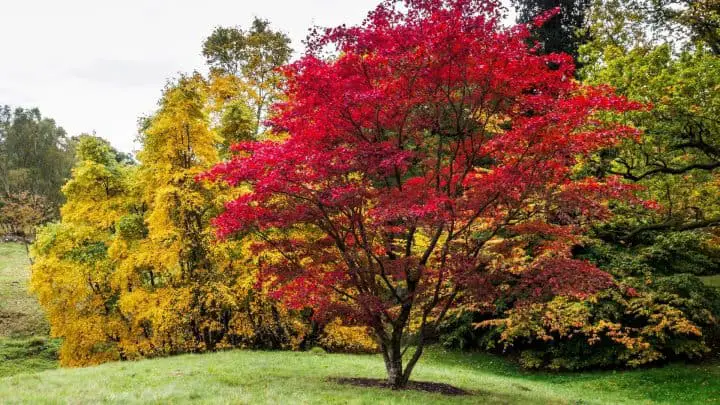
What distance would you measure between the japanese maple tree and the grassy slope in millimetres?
23433

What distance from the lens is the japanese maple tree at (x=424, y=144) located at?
1011 centimetres

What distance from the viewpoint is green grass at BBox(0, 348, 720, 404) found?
9539 millimetres

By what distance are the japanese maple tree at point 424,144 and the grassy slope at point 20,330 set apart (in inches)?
923

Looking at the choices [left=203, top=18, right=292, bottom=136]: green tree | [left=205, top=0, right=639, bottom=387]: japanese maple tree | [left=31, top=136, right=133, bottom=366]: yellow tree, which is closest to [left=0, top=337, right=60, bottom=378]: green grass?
[left=31, top=136, right=133, bottom=366]: yellow tree

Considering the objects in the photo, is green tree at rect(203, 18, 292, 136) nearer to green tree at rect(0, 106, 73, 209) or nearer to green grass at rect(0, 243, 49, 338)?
green grass at rect(0, 243, 49, 338)

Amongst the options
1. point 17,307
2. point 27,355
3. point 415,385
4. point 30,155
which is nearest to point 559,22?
point 415,385

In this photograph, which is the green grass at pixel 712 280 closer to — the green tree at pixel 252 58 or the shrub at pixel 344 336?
the shrub at pixel 344 336

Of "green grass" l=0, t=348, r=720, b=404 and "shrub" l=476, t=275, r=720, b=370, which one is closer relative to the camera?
"green grass" l=0, t=348, r=720, b=404

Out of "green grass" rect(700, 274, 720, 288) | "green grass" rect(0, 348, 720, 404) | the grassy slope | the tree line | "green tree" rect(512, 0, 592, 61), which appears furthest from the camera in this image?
"green tree" rect(512, 0, 592, 61)

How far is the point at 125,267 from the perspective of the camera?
69.2 ft

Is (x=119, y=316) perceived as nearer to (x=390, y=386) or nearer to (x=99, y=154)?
(x=99, y=154)

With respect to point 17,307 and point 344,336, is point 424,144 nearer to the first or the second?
point 344,336

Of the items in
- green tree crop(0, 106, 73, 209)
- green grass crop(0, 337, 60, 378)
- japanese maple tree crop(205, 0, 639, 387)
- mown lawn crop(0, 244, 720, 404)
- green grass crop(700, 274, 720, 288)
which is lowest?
green grass crop(0, 337, 60, 378)

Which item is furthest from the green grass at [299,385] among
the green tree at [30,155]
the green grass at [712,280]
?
the green tree at [30,155]
